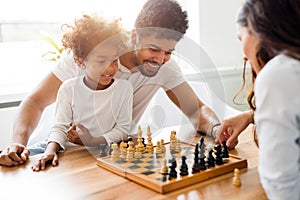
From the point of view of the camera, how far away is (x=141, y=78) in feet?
5.10

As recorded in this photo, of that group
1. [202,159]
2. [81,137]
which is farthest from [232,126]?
[81,137]

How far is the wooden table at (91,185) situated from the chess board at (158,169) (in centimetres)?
2

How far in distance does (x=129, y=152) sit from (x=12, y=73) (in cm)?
152

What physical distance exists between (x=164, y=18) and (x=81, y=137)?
1.84ft

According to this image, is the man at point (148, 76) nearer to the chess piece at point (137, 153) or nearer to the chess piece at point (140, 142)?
the chess piece at point (140, 142)

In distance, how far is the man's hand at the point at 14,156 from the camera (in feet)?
4.21

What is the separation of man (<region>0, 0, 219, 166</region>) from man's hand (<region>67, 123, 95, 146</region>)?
168mm

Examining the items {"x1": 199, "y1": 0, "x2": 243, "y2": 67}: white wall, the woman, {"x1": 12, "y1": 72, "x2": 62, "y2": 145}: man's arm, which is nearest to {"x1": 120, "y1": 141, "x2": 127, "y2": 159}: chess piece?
{"x1": 12, "y1": 72, "x2": 62, "y2": 145}: man's arm

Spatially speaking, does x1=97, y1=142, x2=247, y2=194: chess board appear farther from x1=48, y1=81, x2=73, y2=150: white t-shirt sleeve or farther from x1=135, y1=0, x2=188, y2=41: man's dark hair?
x1=135, y1=0, x2=188, y2=41: man's dark hair

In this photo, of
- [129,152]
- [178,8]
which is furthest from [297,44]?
[178,8]

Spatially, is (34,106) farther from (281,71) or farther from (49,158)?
(281,71)

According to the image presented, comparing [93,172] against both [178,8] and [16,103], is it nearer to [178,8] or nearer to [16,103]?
[178,8]

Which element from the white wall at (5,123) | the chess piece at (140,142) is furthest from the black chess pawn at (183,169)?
the white wall at (5,123)

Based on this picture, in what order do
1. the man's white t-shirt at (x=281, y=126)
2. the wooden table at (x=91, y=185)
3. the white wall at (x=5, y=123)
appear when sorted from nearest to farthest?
the man's white t-shirt at (x=281, y=126), the wooden table at (x=91, y=185), the white wall at (x=5, y=123)
